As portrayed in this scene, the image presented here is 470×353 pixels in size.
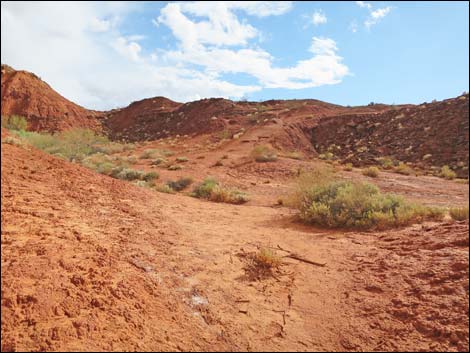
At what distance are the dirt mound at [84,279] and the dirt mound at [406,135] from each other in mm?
15719

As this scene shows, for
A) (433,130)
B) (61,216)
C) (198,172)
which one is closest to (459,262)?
(61,216)

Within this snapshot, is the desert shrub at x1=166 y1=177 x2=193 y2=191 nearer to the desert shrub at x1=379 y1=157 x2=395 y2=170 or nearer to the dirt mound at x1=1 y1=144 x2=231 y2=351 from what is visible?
the dirt mound at x1=1 y1=144 x2=231 y2=351

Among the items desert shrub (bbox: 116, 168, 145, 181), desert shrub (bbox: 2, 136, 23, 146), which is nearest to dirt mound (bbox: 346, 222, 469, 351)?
desert shrub (bbox: 2, 136, 23, 146)

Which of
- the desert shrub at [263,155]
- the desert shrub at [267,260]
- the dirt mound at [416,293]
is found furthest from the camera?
the desert shrub at [263,155]

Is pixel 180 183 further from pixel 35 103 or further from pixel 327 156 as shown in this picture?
pixel 35 103

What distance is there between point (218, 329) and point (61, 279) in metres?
1.43

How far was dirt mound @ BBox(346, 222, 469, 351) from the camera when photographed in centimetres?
308

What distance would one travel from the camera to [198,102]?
3878cm

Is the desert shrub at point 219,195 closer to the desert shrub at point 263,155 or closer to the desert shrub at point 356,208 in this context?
the desert shrub at point 356,208

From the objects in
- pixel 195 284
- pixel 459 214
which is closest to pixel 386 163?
pixel 459 214

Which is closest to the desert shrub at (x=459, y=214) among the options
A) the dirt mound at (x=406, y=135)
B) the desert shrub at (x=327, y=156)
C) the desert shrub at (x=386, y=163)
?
the dirt mound at (x=406, y=135)

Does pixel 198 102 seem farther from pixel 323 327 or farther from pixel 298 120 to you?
pixel 323 327

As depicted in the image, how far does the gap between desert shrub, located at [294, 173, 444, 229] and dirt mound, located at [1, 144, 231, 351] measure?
3.23m

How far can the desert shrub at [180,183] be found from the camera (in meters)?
12.6
